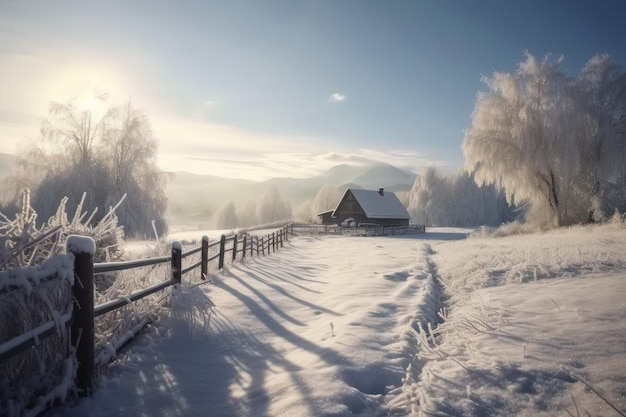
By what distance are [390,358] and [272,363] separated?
3.99 feet

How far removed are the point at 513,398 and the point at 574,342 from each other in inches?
45.1

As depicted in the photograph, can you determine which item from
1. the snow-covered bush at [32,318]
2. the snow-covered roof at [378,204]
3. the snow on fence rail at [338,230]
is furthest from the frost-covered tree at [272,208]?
the snow-covered bush at [32,318]

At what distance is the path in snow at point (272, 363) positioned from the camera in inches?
100

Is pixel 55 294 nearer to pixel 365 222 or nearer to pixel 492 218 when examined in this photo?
pixel 365 222

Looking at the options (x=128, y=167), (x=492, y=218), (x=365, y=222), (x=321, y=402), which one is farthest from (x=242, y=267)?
(x=492, y=218)

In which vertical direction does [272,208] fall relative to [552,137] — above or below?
below

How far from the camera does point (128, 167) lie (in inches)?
863

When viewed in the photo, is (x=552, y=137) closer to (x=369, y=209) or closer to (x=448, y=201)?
(x=369, y=209)

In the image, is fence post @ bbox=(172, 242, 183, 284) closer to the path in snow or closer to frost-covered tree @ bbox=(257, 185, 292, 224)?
the path in snow

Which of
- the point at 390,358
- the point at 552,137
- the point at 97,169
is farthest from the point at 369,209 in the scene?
the point at 390,358

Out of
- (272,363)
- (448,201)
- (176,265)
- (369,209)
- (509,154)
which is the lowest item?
(272,363)

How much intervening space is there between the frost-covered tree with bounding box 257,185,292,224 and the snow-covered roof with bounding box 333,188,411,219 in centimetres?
2006

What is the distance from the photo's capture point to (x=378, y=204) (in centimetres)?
4422

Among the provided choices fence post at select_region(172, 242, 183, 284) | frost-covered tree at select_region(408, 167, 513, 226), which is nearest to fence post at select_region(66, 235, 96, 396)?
fence post at select_region(172, 242, 183, 284)
